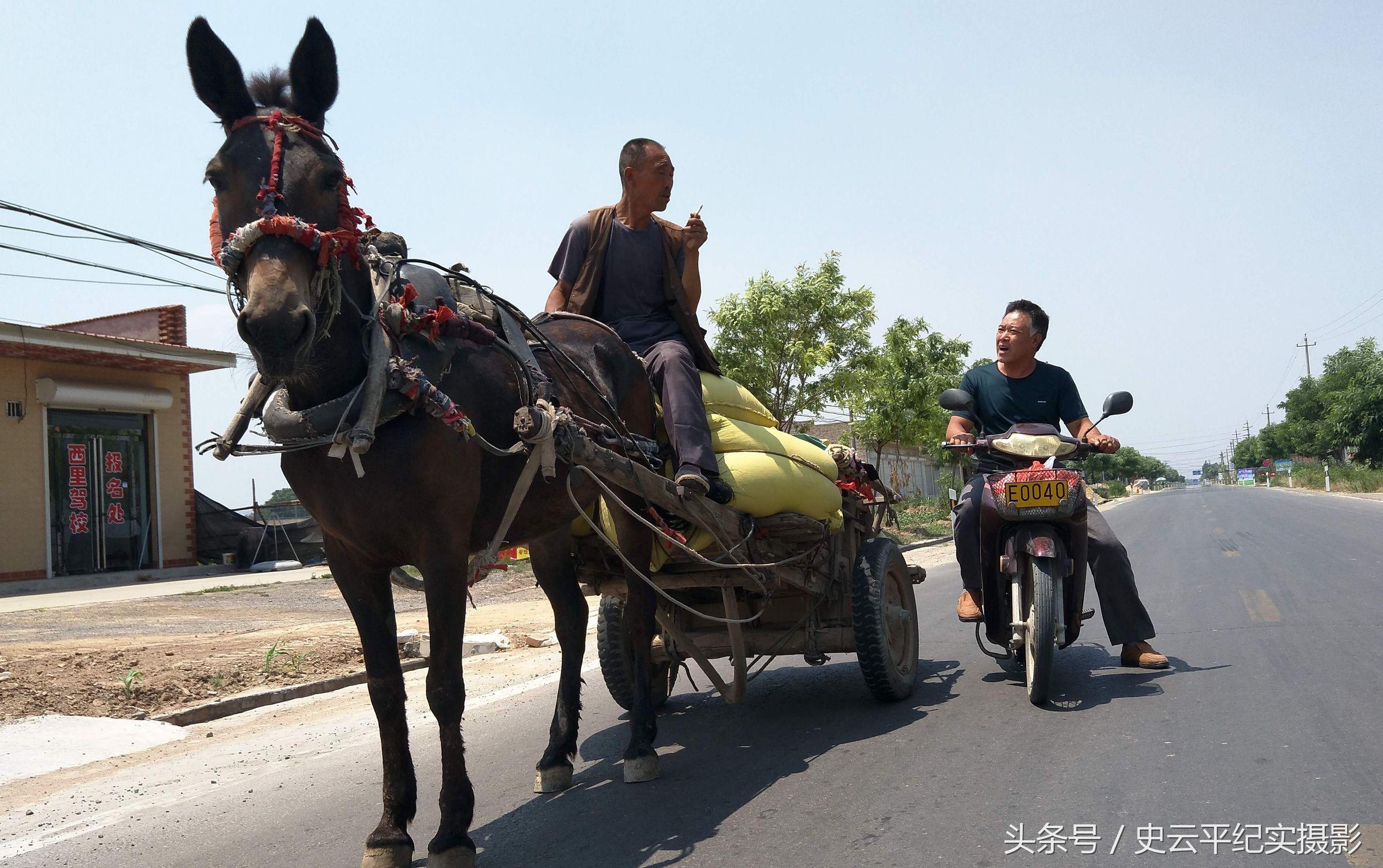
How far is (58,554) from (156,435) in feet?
9.61

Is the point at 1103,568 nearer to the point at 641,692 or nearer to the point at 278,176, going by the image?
the point at 641,692

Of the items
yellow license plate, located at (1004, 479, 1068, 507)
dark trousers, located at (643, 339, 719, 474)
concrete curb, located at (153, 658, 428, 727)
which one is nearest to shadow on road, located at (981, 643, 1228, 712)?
yellow license plate, located at (1004, 479, 1068, 507)

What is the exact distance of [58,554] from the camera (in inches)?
717

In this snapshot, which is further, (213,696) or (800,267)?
(800,267)

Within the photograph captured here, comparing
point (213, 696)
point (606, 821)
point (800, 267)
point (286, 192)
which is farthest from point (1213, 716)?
point (800, 267)

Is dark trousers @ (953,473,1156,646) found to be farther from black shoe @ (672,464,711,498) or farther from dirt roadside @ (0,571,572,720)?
dirt roadside @ (0,571,572,720)

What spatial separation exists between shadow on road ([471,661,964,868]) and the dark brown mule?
0.48 metres

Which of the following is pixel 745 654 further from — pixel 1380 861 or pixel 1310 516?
pixel 1310 516

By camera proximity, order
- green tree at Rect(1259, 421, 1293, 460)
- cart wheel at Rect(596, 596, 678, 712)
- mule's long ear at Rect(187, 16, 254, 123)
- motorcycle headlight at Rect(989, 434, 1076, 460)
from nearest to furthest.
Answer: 1. mule's long ear at Rect(187, 16, 254, 123)
2. motorcycle headlight at Rect(989, 434, 1076, 460)
3. cart wheel at Rect(596, 596, 678, 712)
4. green tree at Rect(1259, 421, 1293, 460)

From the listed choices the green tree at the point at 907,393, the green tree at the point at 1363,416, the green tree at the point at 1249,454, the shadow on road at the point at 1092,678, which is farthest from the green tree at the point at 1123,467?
the shadow on road at the point at 1092,678

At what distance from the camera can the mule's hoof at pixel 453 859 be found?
10.7ft

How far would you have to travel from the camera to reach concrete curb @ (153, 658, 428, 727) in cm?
666

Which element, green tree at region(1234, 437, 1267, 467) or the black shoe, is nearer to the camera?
the black shoe

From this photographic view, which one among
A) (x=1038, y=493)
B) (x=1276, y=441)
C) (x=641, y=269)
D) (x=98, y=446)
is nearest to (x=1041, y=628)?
(x=1038, y=493)
